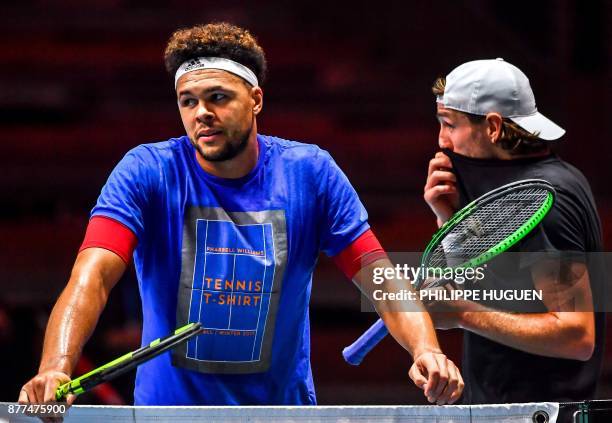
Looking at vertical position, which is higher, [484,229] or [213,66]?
[213,66]

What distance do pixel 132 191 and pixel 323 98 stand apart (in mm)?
2582

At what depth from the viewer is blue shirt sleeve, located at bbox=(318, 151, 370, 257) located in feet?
8.74

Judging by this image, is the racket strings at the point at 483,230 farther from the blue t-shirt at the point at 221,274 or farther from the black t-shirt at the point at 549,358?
the blue t-shirt at the point at 221,274

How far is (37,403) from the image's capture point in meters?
2.06

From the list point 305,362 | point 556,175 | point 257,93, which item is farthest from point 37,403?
point 556,175

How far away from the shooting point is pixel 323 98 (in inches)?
199

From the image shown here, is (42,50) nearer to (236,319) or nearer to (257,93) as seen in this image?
(257,93)

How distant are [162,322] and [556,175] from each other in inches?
38.0

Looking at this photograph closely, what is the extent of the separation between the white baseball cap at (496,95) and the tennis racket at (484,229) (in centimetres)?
22

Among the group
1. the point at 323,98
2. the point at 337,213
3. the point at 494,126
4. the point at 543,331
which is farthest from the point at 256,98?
the point at 323,98

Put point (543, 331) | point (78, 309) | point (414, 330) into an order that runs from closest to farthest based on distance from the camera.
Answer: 1. point (78, 309)
2. point (414, 330)
3. point (543, 331)

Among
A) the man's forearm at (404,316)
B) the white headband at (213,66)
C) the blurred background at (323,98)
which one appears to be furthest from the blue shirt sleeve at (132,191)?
the blurred background at (323,98)

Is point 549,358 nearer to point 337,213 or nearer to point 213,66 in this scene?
point 337,213

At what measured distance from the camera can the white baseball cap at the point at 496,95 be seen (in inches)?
117
